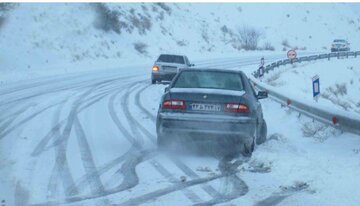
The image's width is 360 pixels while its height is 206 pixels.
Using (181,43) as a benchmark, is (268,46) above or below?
below

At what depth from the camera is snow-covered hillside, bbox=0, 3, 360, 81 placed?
110 feet

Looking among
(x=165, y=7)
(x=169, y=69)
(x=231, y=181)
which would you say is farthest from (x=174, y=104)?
(x=165, y=7)

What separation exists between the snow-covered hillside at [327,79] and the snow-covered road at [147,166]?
1336 cm

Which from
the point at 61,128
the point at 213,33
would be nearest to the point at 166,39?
the point at 213,33

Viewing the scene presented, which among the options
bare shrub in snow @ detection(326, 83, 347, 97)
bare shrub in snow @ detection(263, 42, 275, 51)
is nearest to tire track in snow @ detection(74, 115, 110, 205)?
bare shrub in snow @ detection(326, 83, 347, 97)

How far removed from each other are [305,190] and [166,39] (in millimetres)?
44309

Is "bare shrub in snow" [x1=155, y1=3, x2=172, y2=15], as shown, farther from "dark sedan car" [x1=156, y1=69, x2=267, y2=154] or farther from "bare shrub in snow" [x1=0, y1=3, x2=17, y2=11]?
"dark sedan car" [x1=156, y1=69, x2=267, y2=154]

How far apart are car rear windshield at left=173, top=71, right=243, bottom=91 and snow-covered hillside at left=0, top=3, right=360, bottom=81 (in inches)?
669

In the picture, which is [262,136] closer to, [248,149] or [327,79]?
[248,149]

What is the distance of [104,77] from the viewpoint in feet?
88.2

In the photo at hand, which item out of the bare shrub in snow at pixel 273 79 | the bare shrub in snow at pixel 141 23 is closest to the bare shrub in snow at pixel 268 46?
the bare shrub in snow at pixel 141 23

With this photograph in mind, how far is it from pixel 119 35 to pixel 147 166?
122 ft

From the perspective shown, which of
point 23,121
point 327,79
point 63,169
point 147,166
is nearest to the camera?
point 63,169

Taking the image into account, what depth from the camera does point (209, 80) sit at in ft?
31.9
